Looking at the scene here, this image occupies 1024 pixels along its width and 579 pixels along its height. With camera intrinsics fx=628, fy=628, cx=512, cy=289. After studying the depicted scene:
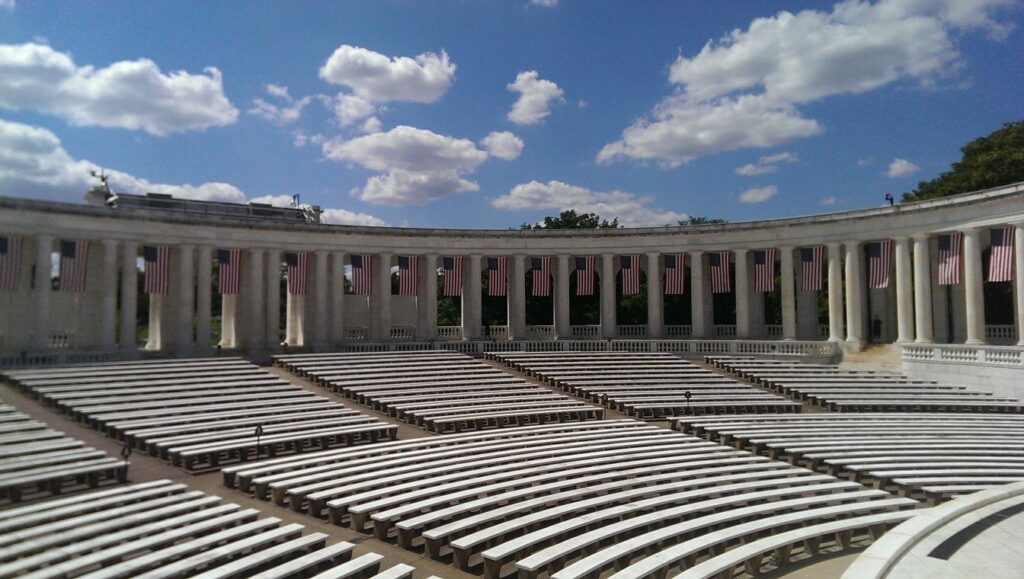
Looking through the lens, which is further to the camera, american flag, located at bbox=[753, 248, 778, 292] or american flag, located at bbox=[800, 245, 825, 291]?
american flag, located at bbox=[753, 248, 778, 292]

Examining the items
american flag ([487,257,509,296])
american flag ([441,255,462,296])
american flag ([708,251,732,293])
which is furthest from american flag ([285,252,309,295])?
american flag ([708,251,732,293])

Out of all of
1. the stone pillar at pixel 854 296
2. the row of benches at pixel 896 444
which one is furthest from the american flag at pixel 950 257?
the row of benches at pixel 896 444

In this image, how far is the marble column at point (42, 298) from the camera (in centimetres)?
3503

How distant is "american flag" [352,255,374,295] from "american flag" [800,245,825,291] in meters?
30.6

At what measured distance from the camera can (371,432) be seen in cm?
2606

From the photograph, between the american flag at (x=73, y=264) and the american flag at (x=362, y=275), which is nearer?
the american flag at (x=73, y=264)

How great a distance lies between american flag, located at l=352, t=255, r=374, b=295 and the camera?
147 ft

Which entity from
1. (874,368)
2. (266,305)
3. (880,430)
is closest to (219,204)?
(266,305)

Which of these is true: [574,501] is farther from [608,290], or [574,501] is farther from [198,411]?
[608,290]

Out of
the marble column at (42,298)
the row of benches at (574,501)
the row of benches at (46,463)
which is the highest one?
the marble column at (42,298)

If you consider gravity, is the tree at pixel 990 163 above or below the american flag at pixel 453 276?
above

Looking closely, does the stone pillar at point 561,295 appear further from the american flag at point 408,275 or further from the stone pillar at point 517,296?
the american flag at point 408,275

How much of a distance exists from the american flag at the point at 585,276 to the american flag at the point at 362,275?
1589 cm

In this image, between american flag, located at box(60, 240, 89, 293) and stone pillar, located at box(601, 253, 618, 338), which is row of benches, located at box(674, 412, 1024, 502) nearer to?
stone pillar, located at box(601, 253, 618, 338)
